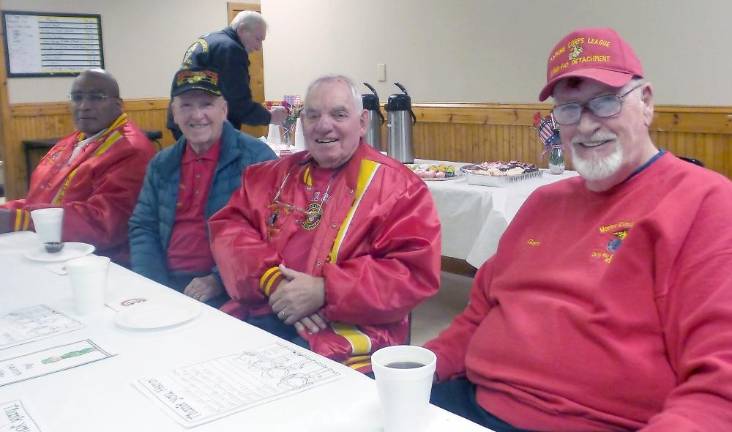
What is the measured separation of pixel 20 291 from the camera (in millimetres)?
1728

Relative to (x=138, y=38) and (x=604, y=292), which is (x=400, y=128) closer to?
(x=604, y=292)

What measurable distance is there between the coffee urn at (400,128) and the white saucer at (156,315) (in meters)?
2.65

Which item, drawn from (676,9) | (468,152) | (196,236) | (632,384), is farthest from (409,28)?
(632,384)

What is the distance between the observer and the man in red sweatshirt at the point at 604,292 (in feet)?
3.71

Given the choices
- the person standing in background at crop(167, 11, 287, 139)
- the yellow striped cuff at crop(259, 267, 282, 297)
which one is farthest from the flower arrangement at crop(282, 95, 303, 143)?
the yellow striped cuff at crop(259, 267, 282, 297)

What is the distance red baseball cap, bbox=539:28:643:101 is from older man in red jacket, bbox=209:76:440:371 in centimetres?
57

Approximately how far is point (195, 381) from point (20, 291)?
0.80 m

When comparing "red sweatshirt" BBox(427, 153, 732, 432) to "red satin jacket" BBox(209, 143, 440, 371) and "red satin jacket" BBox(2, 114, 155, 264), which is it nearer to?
"red satin jacket" BBox(209, 143, 440, 371)

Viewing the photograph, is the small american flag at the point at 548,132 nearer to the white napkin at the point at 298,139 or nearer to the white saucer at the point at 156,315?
the white napkin at the point at 298,139

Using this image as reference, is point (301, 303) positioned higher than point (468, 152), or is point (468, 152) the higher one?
point (468, 152)

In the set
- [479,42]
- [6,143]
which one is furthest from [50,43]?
[479,42]

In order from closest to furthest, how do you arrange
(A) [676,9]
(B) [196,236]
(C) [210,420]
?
(C) [210,420] < (B) [196,236] < (A) [676,9]

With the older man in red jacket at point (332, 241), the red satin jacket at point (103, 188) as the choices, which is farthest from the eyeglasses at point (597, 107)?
the red satin jacket at point (103, 188)

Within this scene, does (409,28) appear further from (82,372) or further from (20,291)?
(82,372)
